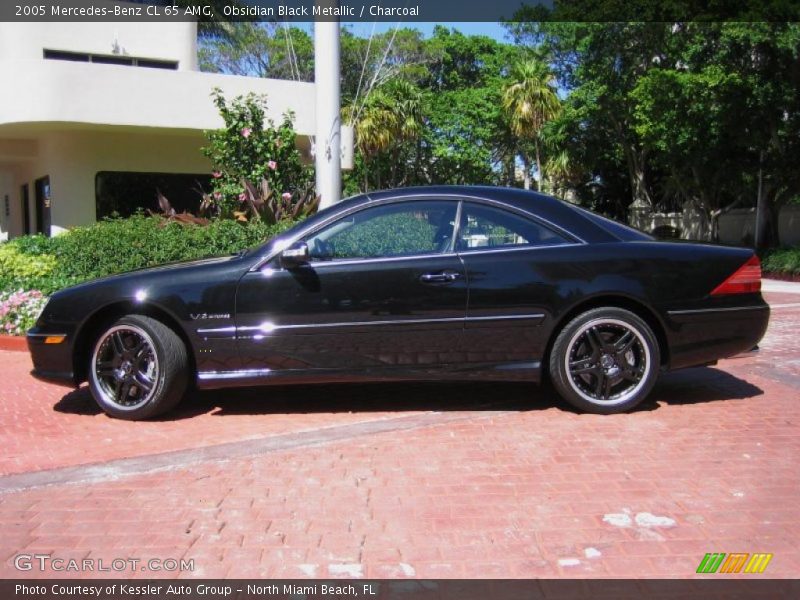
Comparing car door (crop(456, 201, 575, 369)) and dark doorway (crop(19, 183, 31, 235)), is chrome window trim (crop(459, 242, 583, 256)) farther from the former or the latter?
dark doorway (crop(19, 183, 31, 235))

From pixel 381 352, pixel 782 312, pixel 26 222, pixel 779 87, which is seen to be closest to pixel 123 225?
pixel 381 352

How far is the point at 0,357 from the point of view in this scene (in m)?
8.01

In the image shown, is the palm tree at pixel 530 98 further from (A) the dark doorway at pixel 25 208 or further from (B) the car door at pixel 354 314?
(B) the car door at pixel 354 314

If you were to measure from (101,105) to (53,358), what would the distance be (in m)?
9.63

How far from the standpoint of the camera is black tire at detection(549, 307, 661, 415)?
17.0ft

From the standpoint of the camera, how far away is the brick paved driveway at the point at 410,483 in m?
3.34

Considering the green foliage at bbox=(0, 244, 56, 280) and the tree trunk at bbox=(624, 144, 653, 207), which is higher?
the tree trunk at bbox=(624, 144, 653, 207)

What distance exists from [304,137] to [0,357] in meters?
9.47

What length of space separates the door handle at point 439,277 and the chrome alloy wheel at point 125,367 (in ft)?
6.23

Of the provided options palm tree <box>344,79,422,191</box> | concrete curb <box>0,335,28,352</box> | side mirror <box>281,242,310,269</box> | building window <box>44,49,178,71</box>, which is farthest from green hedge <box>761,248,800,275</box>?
concrete curb <box>0,335,28,352</box>

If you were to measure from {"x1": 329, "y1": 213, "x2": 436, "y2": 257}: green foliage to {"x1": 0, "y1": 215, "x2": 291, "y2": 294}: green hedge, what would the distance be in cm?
402

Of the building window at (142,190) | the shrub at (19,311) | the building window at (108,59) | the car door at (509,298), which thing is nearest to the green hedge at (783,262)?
the building window at (142,190)

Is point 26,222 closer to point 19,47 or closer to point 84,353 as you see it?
point 19,47

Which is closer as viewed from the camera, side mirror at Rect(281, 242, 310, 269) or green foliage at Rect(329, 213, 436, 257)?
side mirror at Rect(281, 242, 310, 269)
